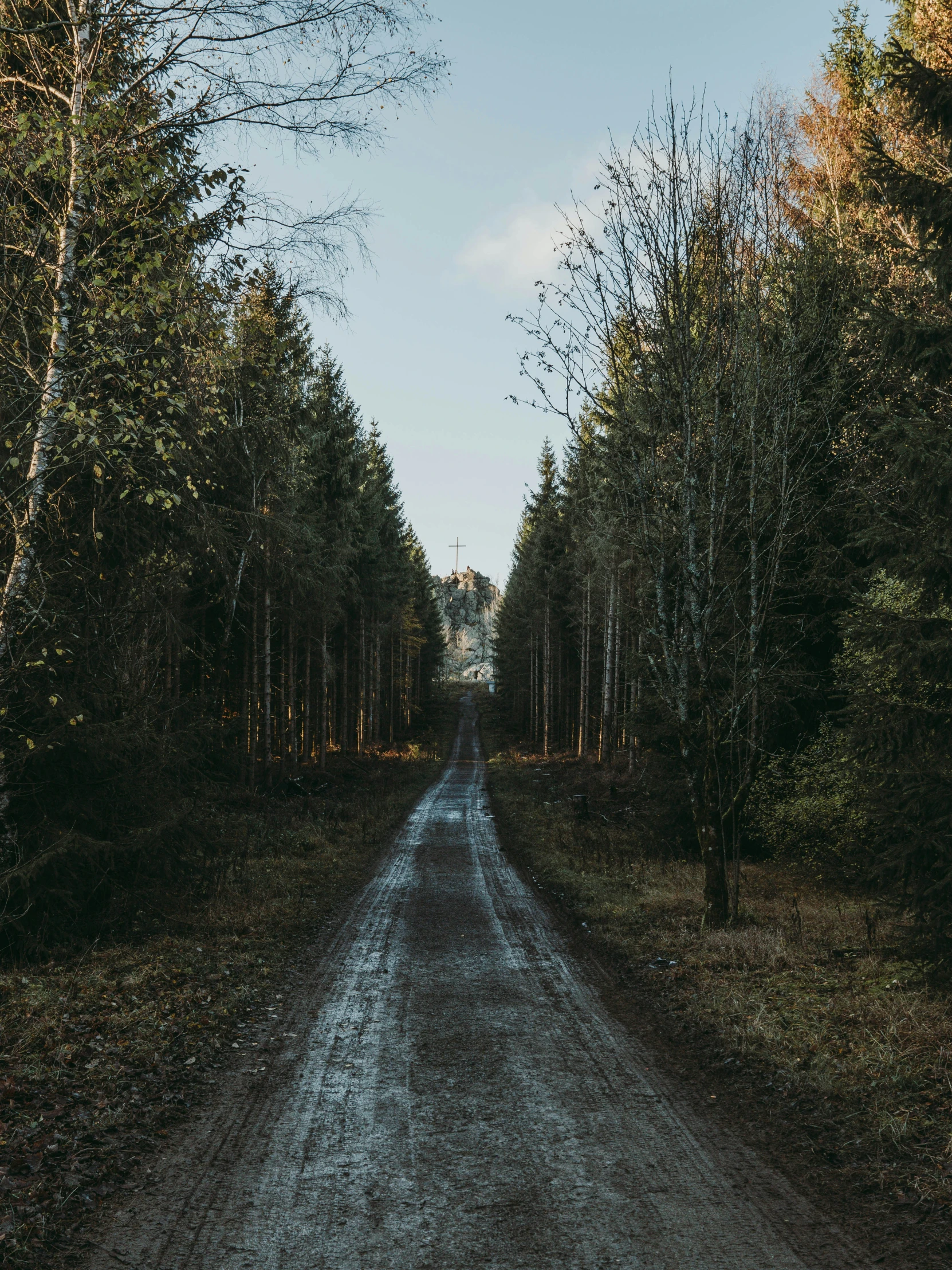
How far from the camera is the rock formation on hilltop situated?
162m

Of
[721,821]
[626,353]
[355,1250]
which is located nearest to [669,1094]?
[355,1250]

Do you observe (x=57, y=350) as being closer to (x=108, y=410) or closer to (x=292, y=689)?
(x=108, y=410)

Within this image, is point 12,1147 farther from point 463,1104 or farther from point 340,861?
point 340,861

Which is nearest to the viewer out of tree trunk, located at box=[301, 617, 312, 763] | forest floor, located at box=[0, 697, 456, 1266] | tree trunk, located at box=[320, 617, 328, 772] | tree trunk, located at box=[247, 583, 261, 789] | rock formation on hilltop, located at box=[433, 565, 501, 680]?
forest floor, located at box=[0, 697, 456, 1266]

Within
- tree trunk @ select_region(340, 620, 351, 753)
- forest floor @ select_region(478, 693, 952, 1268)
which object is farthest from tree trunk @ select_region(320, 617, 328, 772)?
forest floor @ select_region(478, 693, 952, 1268)

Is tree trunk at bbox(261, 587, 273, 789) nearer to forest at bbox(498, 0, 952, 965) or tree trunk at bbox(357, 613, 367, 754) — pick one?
forest at bbox(498, 0, 952, 965)

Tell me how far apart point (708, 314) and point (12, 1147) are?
11.1 m

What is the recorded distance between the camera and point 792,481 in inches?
→ 426

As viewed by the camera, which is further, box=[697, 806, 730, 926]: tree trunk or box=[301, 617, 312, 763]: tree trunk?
box=[301, 617, 312, 763]: tree trunk

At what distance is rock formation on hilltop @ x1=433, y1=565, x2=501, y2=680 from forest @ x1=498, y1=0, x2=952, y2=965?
13998 centimetres

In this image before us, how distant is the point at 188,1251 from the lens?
3.80 meters

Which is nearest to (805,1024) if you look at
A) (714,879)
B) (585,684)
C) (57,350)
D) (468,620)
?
(714,879)

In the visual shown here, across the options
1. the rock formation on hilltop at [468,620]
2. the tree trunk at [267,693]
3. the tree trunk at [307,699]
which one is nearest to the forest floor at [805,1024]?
the tree trunk at [267,693]

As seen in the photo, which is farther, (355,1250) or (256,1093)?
(256,1093)
